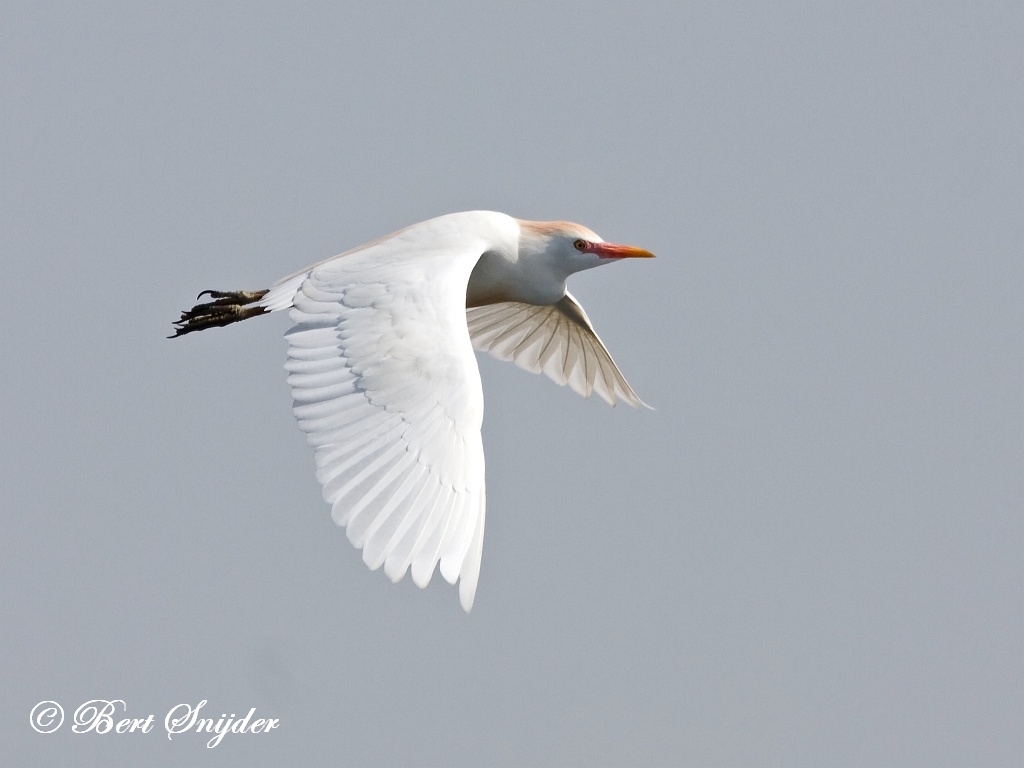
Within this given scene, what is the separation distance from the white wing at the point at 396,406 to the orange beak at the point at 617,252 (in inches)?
96.8

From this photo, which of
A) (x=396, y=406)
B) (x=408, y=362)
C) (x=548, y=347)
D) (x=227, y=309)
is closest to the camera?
(x=396, y=406)

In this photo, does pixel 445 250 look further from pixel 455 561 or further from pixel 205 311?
pixel 455 561

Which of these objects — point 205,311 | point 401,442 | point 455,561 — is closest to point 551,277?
point 205,311

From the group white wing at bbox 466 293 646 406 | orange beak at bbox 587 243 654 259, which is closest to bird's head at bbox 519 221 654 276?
orange beak at bbox 587 243 654 259

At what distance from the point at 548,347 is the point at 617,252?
7.37 ft

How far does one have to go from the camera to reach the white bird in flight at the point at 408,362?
8953mm

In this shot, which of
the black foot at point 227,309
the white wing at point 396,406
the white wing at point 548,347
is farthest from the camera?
the white wing at point 548,347

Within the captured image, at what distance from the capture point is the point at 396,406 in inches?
390

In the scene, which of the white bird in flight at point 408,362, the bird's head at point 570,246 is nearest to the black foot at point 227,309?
the white bird in flight at point 408,362

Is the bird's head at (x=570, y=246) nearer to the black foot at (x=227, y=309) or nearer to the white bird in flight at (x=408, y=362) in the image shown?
the white bird in flight at (x=408, y=362)

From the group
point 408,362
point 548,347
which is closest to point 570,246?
point 548,347

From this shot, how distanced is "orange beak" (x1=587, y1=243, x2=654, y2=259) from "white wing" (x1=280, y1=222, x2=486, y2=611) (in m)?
2.46

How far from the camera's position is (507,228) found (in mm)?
13430

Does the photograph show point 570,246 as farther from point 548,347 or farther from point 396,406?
point 396,406
